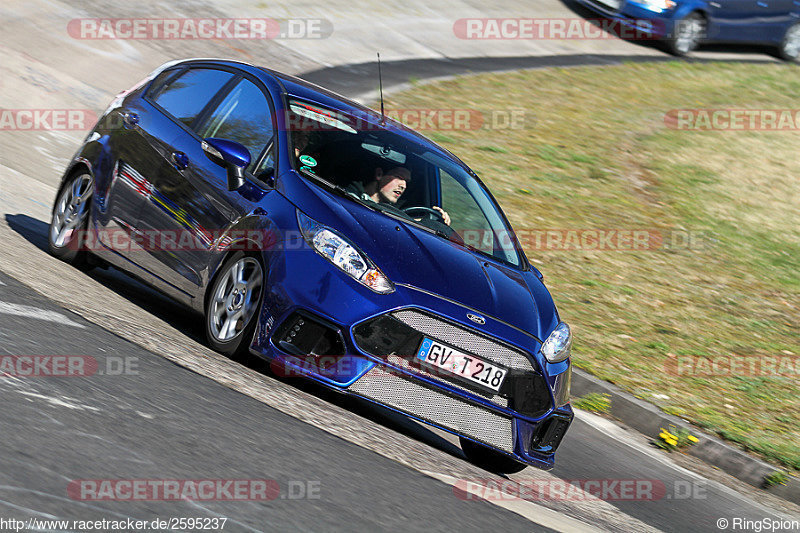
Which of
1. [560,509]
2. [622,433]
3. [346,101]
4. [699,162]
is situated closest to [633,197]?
[699,162]

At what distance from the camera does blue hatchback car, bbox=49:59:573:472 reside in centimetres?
568

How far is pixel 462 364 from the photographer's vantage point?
5.71 metres

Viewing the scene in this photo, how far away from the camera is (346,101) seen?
24.8ft

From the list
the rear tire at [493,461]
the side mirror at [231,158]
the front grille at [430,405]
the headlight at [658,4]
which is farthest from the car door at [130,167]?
the headlight at [658,4]

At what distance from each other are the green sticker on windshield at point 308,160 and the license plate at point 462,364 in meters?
1.42

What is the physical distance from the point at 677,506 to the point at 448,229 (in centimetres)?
218

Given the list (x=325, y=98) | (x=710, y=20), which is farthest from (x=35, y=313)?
(x=710, y=20)

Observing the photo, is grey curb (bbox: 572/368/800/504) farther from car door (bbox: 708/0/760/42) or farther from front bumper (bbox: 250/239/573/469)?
car door (bbox: 708/0/760/42)

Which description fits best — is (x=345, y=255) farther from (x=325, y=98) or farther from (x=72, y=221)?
(x=72, y=221)

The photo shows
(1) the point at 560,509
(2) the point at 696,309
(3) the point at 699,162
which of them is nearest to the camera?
(1) the point at 560,509

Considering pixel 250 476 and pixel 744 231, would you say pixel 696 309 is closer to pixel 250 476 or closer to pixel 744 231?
pixel 744 231

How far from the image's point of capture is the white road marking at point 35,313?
19.3ft

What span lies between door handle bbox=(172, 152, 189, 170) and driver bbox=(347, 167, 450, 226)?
105cm

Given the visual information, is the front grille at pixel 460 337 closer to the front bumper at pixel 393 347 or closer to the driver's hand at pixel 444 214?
the front bumper at pixel 393 347
